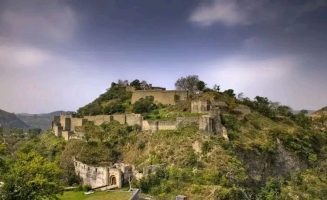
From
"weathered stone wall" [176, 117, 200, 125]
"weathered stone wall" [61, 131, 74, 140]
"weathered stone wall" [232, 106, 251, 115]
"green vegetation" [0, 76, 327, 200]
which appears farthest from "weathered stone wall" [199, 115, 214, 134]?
"weathered stone wall" [61, 131, 74, 140]

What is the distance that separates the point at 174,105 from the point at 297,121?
15.6 m

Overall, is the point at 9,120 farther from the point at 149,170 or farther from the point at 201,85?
the point at 149,170

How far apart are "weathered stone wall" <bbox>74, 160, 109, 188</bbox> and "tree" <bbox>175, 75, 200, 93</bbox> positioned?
62.0ft

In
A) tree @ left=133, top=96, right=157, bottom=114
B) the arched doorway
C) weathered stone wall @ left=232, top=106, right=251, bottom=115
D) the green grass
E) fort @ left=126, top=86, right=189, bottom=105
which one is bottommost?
the green grass

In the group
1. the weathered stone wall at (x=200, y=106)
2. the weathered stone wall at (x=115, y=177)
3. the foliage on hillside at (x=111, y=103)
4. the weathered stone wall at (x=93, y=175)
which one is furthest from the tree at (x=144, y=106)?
the weathered stone wall at (x=115, y=177)

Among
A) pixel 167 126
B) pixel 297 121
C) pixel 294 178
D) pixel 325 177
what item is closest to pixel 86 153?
pixel 167 126

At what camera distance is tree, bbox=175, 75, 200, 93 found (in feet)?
144

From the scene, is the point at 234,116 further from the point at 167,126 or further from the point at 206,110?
the point at 167,126

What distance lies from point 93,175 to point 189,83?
67.7 ft

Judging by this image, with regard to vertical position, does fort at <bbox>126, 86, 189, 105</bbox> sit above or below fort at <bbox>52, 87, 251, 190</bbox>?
above

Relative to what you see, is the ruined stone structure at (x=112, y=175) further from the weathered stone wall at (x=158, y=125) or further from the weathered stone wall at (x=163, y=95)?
the weathered stone wall at (x=163, y=95)

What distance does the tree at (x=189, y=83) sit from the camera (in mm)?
43869

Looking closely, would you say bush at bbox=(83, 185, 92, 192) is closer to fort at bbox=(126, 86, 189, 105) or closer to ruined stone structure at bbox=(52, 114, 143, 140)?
ruined stone structure at bbox=(52, 114, 143, 140)

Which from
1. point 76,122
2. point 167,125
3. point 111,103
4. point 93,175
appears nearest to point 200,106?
point 167,125
